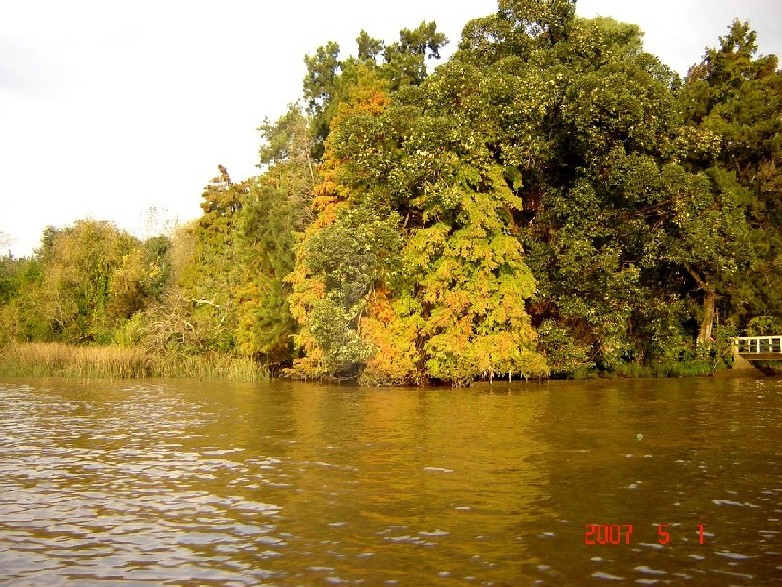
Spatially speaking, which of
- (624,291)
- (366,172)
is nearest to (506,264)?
(624,291)

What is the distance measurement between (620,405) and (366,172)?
17179 mm

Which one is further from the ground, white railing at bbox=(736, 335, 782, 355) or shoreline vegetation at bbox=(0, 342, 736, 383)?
white railing at bbox=(736, 335, 782, 355)

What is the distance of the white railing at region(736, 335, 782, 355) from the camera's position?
129 ft

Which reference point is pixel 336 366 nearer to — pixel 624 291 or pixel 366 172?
pixel 366 172

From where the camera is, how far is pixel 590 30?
39031mm

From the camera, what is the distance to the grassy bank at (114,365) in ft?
131

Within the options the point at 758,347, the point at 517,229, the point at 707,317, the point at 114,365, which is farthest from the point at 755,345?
the point at 114,365

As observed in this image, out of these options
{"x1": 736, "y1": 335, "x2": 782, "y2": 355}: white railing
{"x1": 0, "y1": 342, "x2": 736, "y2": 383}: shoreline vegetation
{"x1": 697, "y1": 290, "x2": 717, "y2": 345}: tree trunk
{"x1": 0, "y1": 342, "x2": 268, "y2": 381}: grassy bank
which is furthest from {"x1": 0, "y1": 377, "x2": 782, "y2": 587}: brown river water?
{"x1": 697, "y1": 290, "x2": 717, "y2": 345}: tree trunk

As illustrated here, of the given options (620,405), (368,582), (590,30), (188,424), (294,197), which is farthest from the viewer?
(294,197)
